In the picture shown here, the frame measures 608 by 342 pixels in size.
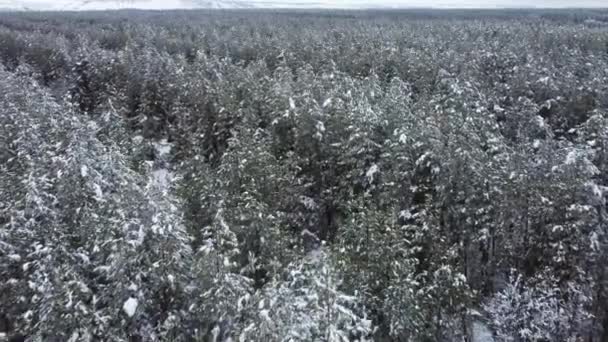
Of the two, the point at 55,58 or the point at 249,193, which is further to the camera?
the point at 55,58

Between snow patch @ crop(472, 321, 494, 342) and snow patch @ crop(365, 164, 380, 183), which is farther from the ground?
snow patch @ crop(365, 164, 380, 183)

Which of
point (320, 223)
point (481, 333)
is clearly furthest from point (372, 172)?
point (481, 333)

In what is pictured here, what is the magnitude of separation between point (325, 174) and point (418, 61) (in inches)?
755

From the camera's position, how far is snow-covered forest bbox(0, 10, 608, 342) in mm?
13703

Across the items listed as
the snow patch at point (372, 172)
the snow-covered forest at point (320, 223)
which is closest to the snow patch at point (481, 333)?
the snow-covered forest at point (320, 223)

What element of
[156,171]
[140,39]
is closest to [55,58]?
[140,39]

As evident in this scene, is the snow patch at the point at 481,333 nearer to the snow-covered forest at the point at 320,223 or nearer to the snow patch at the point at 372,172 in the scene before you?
the snow-covered forest at the point at 320,223

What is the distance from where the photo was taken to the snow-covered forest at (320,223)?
1370cm

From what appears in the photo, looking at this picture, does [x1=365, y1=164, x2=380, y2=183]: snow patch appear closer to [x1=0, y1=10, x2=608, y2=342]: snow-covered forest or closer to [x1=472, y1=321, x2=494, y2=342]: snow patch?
[x1=0, y1=10, x2=608, y2=342]: snow-covered forest

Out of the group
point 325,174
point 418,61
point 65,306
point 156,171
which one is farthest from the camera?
point 418,61

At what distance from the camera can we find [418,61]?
4034cm

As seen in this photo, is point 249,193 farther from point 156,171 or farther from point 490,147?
point 156,171

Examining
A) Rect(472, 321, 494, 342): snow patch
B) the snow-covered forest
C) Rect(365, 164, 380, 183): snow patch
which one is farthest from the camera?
Rect(365, 164, 380, 183): snow patch

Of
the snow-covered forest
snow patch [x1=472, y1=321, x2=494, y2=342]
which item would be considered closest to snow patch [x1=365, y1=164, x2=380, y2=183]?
the snow-covered forest
